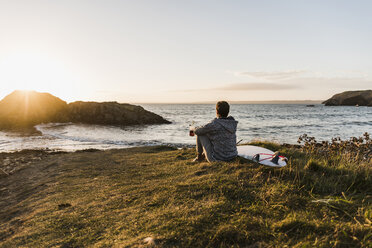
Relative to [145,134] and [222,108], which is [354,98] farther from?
[222,108]

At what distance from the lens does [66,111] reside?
4703 centimetres

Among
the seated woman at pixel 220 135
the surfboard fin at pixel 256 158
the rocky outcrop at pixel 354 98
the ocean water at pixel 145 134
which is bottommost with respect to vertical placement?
the ocean water at pixel 145 134

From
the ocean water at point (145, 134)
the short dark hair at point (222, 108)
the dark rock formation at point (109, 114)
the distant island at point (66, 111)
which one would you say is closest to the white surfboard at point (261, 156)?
the short dark hair at point (222, 108)

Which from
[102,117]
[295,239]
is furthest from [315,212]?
[102,117]

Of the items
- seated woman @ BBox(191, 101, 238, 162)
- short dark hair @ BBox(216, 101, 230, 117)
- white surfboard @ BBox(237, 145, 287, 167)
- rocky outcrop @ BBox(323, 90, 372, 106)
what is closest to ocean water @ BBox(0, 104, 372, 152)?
white surfboard @ BBox(237, 145, 287, 167)

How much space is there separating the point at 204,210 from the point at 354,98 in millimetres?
159806

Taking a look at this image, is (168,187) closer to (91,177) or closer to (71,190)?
(71,190)

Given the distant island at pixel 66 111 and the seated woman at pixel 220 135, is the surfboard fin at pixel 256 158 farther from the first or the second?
the distant island at pixel 66 111

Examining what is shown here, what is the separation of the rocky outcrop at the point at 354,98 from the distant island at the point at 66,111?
13256 centimetres

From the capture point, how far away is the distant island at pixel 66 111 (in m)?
42.4

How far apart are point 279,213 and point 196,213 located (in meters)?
1.41

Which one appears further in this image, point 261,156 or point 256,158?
point 261,156

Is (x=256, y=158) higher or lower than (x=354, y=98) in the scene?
lower

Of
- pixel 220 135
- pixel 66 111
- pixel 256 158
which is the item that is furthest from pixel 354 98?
pixel 220 135
